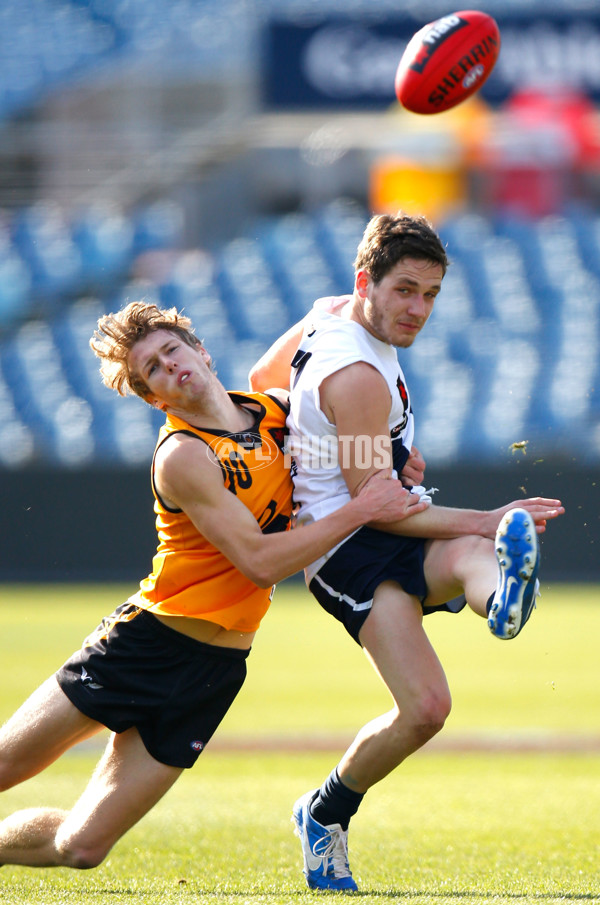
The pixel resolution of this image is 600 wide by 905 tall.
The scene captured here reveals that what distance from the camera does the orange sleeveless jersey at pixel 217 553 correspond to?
4047mm

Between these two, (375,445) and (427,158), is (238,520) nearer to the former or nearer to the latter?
(375,445)

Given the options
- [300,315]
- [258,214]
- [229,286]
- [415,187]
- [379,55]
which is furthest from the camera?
[258,214]

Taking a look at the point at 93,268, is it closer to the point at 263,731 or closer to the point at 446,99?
the point at 263,731

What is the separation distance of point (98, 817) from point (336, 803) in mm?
840

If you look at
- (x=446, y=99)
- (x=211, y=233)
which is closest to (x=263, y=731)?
(x=446, y=99)

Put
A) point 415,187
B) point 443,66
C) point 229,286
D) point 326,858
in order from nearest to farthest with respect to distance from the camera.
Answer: point 326,858
point 443,66
point 229,286
point 415,187

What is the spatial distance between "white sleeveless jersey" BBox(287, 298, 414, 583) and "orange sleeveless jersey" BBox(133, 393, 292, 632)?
4.2 inches

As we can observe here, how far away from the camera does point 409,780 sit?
6.77m

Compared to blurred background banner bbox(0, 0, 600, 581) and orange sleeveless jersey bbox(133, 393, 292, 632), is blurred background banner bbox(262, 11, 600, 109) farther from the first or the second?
orange sleeveless jersey bbox(133, 393, 292, 632)

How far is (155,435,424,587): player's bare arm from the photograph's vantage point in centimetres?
389

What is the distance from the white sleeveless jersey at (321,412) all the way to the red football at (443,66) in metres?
1.60

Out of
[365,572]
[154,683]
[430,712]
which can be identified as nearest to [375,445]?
[365,572]

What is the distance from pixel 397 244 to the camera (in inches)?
162

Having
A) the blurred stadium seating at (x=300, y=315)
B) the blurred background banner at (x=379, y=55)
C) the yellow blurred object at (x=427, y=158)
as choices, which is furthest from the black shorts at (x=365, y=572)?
the blurred background banner at (x=379, y=55)
